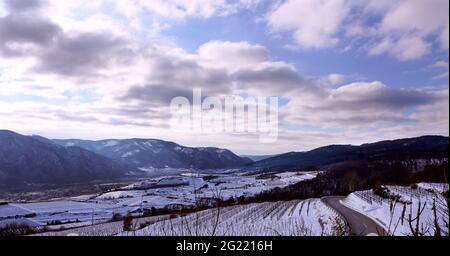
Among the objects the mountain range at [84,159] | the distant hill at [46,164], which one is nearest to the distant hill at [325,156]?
Answer: the mountain range at [84,159]

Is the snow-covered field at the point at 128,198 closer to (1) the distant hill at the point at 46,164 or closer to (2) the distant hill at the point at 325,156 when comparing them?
(1) the distant hill at the point at 46,164

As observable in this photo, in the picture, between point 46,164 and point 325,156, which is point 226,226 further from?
point 325,156

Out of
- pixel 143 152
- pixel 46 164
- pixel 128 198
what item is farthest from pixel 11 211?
pixel 143 152

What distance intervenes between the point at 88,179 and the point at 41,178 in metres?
1.03

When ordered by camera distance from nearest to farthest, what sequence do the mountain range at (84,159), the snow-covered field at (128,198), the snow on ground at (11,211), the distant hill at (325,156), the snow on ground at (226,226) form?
the snow on ground at (226,226) → the snow-covered field at (128,198) → the snow on ground at (11,211) → the mountain range at (84,159) → the distant hill at (325,156)

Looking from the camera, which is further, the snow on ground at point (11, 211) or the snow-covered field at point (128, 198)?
the snow on ground at point (11, 211)

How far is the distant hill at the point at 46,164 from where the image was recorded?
13.5 ft

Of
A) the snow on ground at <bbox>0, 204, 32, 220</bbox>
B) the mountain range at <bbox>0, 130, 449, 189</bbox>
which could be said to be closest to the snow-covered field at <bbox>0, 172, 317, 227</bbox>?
the snow on ground at <bbox>0, 204, 32, 220</bbox>

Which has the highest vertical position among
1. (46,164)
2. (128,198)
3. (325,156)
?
(325,156)

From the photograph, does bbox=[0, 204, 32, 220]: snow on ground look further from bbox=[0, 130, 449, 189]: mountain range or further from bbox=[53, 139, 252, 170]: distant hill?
bbox=[53, 139, 252, 170]: distant hill

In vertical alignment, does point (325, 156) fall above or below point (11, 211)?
above

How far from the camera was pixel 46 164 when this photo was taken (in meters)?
5.36
